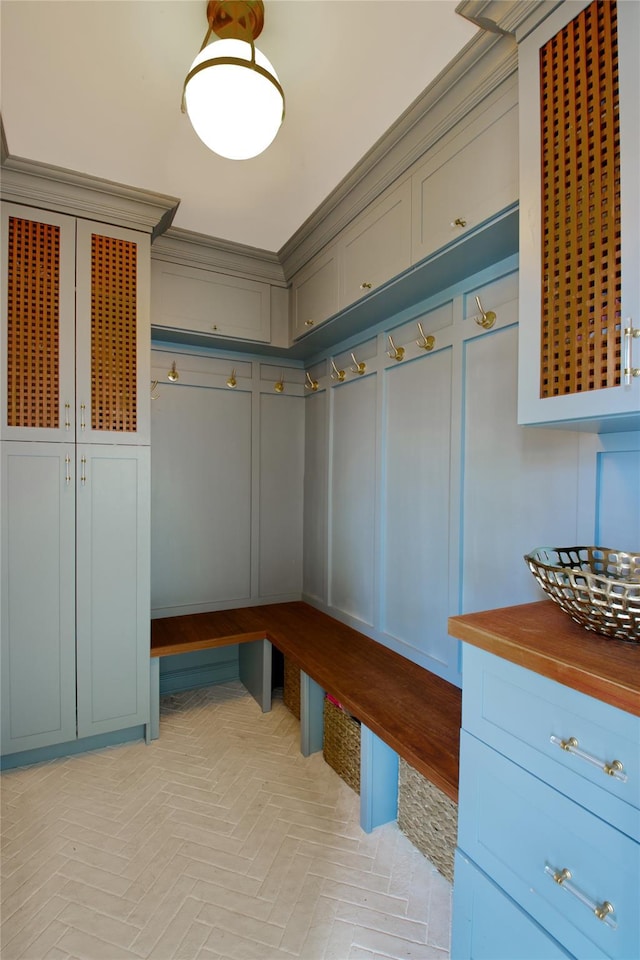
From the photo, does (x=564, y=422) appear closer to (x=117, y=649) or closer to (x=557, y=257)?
(x=557, y=257)

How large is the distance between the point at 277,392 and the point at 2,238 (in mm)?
1788

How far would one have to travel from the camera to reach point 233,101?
1.44m

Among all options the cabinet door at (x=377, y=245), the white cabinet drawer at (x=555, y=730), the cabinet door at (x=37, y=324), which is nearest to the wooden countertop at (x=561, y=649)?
the white cabinet drawer at (x=555, y=730)

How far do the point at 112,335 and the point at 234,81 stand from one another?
4.28 feet

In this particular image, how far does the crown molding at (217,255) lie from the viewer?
2709 mm

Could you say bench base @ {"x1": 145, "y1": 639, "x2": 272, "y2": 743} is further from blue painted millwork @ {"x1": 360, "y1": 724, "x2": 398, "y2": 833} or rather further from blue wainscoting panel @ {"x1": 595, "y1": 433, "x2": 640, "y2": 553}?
blue wainscoting panel @ {"x1": 595, "y1": 433, "x2": 640, "y2": 553}

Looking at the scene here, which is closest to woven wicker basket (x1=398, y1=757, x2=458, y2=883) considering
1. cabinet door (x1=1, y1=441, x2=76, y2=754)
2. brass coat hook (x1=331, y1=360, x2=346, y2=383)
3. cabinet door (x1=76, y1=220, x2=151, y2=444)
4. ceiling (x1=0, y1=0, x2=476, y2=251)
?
cabinet door (x1=1, y1=441, x2=76, y2=754)

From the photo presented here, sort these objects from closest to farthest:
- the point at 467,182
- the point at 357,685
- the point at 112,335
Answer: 1. the point at 467,182
2. the point at 357,685
3. the point at 112,335

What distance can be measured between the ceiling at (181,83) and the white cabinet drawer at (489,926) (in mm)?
2463

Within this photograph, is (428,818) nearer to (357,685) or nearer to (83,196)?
(357,685)

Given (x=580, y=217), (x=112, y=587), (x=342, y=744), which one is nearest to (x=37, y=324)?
(x=112, y=587)

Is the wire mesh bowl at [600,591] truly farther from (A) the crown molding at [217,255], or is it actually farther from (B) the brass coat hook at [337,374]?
(A) the crown molding at [217,255]

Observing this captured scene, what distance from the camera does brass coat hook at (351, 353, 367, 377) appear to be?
2.68m

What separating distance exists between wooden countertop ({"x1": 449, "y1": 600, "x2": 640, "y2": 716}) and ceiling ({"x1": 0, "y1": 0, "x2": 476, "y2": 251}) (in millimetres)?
1822
